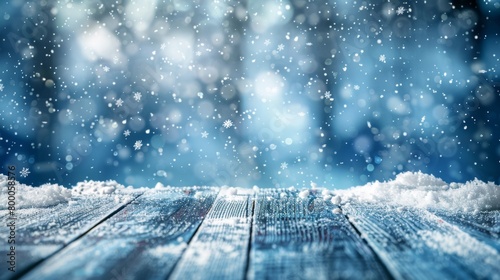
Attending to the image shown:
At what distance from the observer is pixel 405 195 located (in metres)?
1.47

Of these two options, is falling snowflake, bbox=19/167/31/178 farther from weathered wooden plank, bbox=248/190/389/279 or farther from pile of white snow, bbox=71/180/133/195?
weathered wooden plank, bbox=248/190/389/279

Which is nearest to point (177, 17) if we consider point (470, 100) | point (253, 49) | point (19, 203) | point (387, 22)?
point (253, 49)

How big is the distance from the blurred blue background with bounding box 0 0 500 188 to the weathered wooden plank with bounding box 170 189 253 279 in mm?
1462

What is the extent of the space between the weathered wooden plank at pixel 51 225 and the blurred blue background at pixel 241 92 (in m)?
1.22

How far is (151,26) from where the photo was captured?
2697 millimetres

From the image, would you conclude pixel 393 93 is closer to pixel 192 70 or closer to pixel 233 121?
pixel 233 121

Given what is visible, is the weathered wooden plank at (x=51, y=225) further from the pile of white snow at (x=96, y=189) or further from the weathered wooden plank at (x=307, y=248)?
the weathered wooden plank at (x=307, y=248)

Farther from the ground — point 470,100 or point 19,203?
point 470,100

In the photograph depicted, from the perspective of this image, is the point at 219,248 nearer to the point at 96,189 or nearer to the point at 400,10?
the point at 96,189

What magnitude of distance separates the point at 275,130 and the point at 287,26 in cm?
72

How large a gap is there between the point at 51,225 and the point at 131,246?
364 mm

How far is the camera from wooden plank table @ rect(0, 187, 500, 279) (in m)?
0.72

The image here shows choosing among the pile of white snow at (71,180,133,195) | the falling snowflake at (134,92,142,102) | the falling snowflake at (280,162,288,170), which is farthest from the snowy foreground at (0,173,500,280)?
the falling snowflake at (134,92,142,102)

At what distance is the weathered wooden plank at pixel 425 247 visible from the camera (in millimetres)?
702
